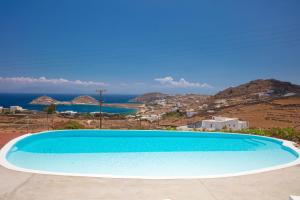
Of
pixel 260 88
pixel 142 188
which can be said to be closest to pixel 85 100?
pixel 260 88

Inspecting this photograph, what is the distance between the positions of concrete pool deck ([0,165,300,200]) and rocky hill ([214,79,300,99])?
84289 millimetres

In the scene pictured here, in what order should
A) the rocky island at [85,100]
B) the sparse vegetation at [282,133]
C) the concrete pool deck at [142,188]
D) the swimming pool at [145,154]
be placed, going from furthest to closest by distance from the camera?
the rocky island at [85,100]
the sparse vegetation at [282,133]
the swimming pool at [145,154]
the concrete pool deck at [142,188]

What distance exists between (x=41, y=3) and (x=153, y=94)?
17415 cm

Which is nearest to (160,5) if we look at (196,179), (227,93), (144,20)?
(144,20)

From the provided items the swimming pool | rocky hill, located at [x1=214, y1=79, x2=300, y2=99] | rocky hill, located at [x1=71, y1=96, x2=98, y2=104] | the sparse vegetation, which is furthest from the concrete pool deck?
rocky hill, located at [x1=71, y1=96, x2=98, y2=104]

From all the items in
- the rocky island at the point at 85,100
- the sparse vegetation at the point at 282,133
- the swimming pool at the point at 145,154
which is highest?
the rocky island at the point at 85,100

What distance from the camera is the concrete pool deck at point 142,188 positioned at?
4738 millimetres

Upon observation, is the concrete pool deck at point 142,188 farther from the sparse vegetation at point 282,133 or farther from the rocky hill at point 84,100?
the rocky hill at point 84,100

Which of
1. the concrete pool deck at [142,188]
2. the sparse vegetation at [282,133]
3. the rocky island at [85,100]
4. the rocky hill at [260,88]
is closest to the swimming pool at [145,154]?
the concrete pool deck at [142,188]

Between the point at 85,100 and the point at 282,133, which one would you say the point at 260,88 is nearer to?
the point at 282,133

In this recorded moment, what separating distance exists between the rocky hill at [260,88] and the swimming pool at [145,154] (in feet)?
251

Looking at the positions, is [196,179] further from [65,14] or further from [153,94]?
[153,94]

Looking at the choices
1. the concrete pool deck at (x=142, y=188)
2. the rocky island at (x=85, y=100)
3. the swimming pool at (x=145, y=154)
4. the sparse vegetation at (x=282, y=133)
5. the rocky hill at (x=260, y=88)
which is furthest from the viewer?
the rocky island at (x=85, y=100)

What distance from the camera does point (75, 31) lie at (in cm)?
3188
